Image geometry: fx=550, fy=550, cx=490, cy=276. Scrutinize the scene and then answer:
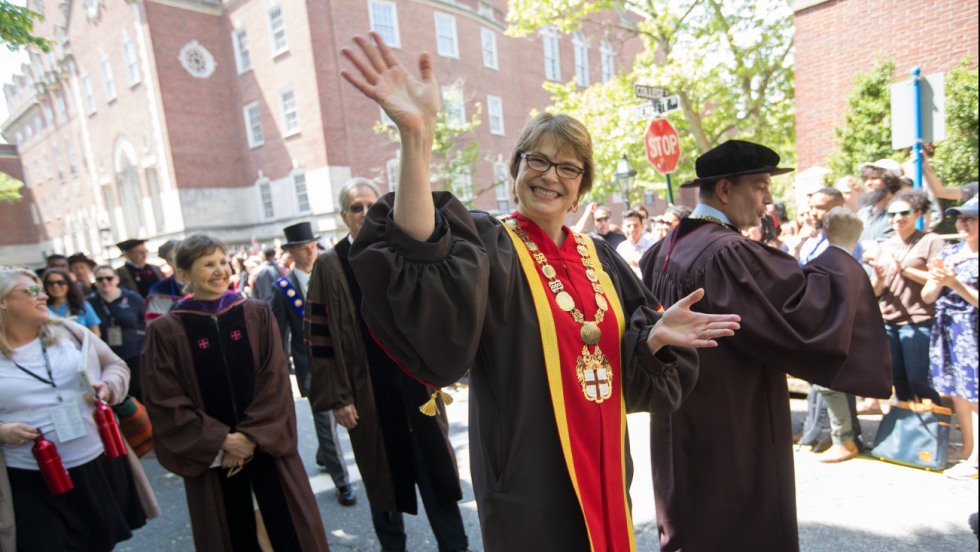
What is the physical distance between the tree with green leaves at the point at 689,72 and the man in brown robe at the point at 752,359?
10211 mm

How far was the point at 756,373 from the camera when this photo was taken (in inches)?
94.5

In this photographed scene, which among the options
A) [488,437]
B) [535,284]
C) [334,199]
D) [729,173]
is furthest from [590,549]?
[334,199]

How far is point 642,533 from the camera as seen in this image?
3406 mm

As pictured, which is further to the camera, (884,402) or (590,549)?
(884,402)

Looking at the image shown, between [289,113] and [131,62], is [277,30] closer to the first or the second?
[289,113]

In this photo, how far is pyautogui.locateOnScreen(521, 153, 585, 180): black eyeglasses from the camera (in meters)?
1.82

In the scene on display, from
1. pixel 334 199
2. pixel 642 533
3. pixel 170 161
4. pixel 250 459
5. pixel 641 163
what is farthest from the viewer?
pixel 170 161

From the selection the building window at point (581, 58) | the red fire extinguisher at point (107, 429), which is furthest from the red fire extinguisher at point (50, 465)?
the building window at point (581, 58)

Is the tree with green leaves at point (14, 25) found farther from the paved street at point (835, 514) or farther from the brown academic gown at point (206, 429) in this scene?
the paved street at point (835, 514)

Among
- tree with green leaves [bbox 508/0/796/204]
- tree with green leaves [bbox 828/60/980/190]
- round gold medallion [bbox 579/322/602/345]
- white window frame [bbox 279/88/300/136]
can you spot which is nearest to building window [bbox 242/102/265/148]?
white window frame [bbox 279/88/300/136]

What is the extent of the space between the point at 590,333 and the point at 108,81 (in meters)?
31.3

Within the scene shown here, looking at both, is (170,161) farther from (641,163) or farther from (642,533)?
(642,533)

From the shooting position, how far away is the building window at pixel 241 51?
23.1m

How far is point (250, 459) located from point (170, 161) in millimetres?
23743
